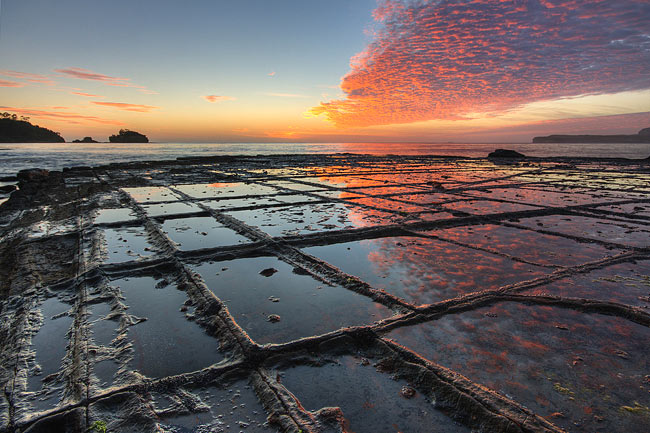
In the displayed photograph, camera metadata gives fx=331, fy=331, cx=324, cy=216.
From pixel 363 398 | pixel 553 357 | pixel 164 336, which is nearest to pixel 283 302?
pixel 164 336

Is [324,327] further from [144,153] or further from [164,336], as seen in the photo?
[144,153]

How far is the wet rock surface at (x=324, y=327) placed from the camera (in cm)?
177

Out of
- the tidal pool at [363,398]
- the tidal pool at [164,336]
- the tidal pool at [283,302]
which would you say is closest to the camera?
the tidal pool at [363,398]

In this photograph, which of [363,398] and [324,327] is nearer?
[363,398]

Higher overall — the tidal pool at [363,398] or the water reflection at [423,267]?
the water reflection at [423,267]

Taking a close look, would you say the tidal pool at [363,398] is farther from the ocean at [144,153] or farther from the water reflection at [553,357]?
the ocean at [144,153]

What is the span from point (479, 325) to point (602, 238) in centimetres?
398

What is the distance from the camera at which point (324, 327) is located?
259 cm

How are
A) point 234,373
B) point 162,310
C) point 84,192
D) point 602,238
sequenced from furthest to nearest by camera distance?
point 84,192
point 602,238
point 162,310
point 234,373

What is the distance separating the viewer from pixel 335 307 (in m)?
2.93

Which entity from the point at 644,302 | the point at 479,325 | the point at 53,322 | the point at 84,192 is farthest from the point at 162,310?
the point at 84,192

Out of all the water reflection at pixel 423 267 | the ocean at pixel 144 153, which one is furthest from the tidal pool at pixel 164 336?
the ocean at pixel 144 153

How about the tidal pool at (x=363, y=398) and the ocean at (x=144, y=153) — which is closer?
the tidal pool at (x=363, y=398)

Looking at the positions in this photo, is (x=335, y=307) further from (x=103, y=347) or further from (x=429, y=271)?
(x=103, y=347)
